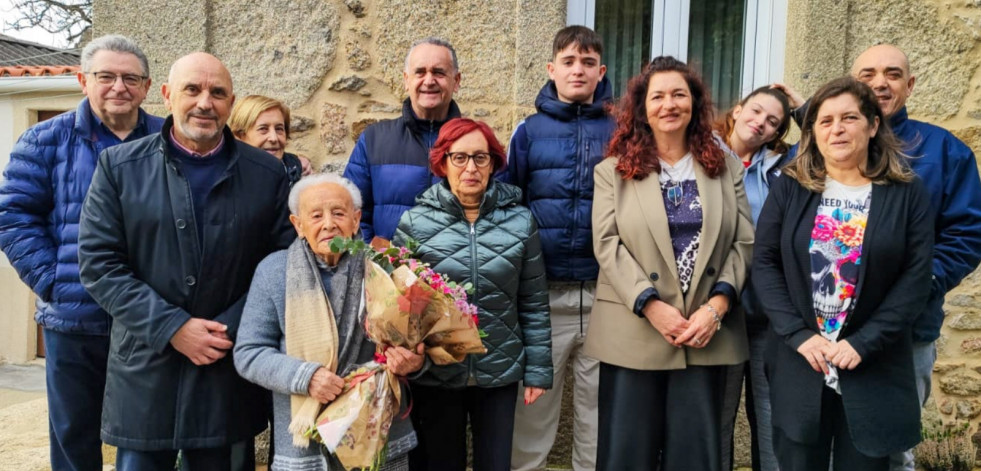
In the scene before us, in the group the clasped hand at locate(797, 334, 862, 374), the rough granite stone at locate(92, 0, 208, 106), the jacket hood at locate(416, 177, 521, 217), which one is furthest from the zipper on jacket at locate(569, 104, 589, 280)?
the rough granite stone at locate(92, 0, 208, 106)

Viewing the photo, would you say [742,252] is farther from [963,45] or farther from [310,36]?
[310,36]

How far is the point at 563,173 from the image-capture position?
329 centimetres

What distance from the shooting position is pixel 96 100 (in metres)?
2.99

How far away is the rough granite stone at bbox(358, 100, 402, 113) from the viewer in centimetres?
418

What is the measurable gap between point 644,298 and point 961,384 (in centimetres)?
254

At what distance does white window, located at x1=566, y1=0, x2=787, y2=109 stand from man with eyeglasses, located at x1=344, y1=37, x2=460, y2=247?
1.36 m

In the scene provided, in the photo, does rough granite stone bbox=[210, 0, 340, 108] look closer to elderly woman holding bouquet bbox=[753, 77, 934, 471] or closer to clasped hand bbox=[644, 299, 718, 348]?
clasped hand bbox=[644, 299, 718, 348]

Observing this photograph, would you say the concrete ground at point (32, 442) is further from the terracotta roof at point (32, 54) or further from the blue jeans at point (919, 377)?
the terracotta roof at point (32, 54)

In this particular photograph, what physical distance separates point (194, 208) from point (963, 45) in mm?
4043

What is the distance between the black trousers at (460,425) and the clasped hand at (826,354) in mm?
1089

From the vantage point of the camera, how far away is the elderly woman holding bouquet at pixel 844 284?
2529 millimetres

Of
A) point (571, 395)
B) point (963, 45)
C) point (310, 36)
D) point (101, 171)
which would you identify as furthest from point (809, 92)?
point (101, 171)

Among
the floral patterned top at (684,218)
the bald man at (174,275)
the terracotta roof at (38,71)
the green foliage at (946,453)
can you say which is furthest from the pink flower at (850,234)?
the terracotta roof at (38,71)

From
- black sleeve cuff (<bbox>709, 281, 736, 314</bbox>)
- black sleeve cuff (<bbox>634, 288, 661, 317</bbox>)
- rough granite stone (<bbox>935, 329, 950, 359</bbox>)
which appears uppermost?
black sleeve cuff (<bbox>709, 281, 736, 314</bbox>)
